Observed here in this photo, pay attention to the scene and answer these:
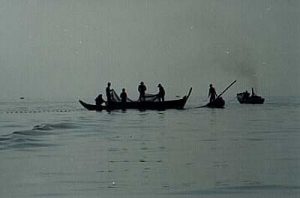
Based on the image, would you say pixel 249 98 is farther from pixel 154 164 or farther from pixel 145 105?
pixel 145 105

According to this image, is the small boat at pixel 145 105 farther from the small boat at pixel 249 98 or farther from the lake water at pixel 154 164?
the lake water at pixel 154 164

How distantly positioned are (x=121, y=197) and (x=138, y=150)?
1.10 m

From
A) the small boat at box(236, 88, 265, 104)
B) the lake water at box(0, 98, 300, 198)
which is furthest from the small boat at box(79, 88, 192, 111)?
the lake water at box(0, 98, 300, 198)

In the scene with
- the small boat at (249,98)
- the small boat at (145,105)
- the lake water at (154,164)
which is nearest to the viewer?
the lake water at (154,164)

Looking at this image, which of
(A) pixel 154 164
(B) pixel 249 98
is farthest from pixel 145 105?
(A) pixel 154 164

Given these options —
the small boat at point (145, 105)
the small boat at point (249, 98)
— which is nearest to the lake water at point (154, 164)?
the small boat at point (249, 98)

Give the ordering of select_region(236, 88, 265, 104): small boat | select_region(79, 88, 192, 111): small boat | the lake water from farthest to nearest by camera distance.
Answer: select_region(79, 88, 192, 111): small boat
select_region(236, 88, 265, 104): small boat
the lake water

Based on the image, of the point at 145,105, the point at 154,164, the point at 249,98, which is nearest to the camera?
the point at 154,164

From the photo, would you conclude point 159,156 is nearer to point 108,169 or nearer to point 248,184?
point 108,169

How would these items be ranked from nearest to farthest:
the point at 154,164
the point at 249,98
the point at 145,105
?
the point at 154,164, the point at 249,98, the point at 145,105

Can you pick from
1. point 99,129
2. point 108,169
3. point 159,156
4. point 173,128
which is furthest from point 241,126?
point 108,169

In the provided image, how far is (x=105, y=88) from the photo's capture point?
3637 mm

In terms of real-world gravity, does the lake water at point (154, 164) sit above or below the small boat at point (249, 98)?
below

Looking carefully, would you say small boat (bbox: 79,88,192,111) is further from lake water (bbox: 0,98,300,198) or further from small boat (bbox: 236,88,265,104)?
lake water (bbox: 0,98,300,198)
